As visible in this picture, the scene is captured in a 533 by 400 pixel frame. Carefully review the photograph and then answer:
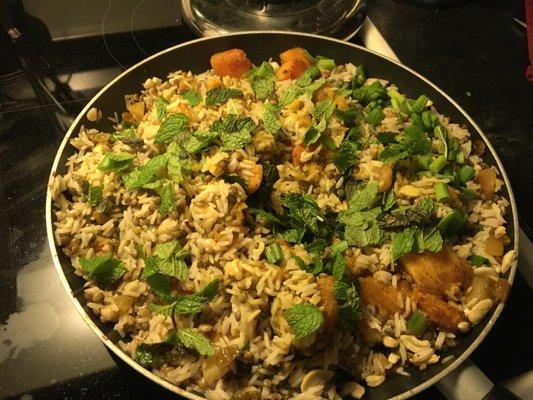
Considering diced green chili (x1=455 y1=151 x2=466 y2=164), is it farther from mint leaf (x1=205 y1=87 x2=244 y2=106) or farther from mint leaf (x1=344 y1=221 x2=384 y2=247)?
mint leaf (x1=205 y1=87 x2=244 y2=106)

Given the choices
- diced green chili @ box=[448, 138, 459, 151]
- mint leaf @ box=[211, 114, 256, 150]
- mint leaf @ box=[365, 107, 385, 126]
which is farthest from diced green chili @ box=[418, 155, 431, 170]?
mint leaf @ box=[211, 114, 256, 150]

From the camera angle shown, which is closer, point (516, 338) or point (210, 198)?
point (210, 198)

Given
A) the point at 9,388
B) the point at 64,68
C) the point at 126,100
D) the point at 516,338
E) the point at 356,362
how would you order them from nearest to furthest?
1. the point at 356,362
2. the point at 9,388
3. the point at 516,338
4. the point at 126,100
5. the point at 64,68

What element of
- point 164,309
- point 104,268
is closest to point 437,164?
point 164,309

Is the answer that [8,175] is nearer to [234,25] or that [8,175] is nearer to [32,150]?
[32,150]

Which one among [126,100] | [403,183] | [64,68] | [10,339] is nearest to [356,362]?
[403,183]

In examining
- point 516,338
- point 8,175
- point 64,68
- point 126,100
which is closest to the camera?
point 516,338

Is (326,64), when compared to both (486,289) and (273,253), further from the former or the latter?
(486,289)
